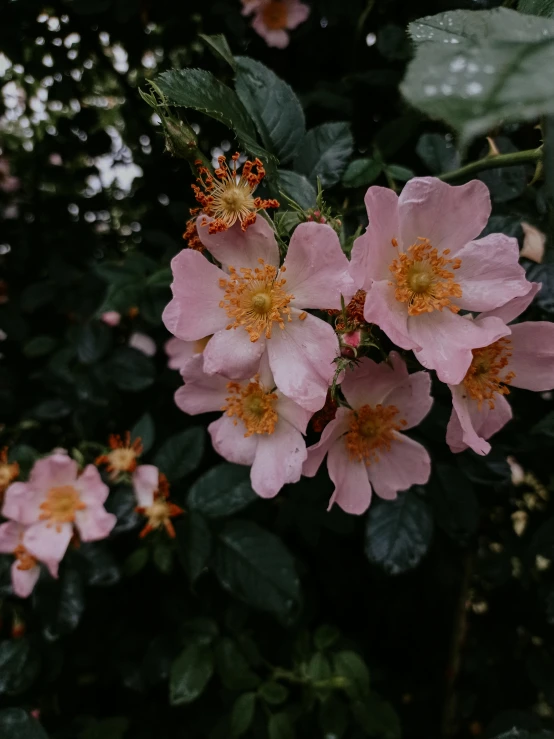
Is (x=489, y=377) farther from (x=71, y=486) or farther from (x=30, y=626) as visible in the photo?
(x=30, y=626)

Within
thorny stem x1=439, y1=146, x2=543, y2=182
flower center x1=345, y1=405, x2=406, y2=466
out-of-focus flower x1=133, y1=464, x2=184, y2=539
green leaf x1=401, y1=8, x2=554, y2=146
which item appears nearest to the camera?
green leaf x1=401, y1=8, x2=554, y2=146

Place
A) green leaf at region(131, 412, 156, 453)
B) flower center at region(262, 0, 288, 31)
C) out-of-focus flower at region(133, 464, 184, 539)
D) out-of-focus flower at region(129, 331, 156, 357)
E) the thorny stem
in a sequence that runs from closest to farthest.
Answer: the thorny stem
out-of-focus flower at region(133, 464, 184, 539)
green leaf at region(131, 412, 156, 453)
flower center at region(262, 0, 288, 31)
out-of-focus flower at region(129, 331, 156, 357)

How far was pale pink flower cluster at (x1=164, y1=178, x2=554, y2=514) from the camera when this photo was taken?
62 cm

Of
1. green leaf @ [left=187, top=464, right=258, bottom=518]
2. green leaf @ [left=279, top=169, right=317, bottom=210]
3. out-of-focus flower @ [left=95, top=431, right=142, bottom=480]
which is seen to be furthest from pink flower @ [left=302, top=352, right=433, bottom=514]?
out-of-focus flower @ [left=95, top=431, right=142, bottom=480]

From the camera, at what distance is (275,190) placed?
0.69 metres

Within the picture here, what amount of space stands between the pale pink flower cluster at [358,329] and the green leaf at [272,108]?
0.66 ft

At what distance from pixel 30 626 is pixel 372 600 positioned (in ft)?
3.10

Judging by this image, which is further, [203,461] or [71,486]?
[203,461]

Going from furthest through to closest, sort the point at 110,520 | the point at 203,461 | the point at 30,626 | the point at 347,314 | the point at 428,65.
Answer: the point at 203,461 → the point at 30,626 → the point at 110,520 → the point at 347,314 → the point at 428,65

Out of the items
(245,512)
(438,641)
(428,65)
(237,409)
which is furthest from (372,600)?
(428,65)

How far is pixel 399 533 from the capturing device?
1.03m

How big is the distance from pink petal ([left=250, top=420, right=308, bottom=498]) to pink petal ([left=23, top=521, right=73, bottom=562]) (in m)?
0.53

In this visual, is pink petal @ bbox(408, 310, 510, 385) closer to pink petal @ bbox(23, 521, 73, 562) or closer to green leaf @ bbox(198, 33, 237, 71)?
green leaf @ bbox(198, 33, 237, 71)

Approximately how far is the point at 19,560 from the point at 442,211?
99 cm
